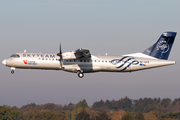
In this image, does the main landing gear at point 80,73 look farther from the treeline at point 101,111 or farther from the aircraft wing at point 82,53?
the treeline at point 101,111

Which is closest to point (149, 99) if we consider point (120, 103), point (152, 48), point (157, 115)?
point (120, 103)

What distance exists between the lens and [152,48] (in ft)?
114

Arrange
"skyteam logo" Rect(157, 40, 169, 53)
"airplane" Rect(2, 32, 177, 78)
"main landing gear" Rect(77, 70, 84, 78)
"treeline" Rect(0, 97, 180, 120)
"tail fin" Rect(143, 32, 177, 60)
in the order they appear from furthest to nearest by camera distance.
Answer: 1. "treeline" Rect(0, 97, 180, 120)
2. "skyteam logo" Rect(157, 40, 169, 53)
3. "tail fin" Rect(143, 32, 177, 60)
4. "main landing gear" Rect(77, 70, 84, 78)
5. "airplane" Rect(2, 32, 177, 78)

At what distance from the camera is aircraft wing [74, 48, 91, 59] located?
29622 millimetres

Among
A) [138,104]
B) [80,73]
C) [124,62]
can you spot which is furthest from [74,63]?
[138,104]

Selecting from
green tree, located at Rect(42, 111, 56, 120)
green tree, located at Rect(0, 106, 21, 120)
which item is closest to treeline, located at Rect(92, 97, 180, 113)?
green tree, located at Rect(42, 111, 56, 120)

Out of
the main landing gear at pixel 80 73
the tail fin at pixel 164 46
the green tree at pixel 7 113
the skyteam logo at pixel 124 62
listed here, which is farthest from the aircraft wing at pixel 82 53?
the green tree at pixel 7 113

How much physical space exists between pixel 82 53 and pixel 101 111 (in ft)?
314

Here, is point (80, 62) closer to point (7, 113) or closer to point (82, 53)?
point (82, 53)

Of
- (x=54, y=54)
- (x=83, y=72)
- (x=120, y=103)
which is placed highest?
(x=54, y=54)

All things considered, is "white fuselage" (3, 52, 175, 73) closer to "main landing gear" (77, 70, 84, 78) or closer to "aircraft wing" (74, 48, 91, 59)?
"main landing gear" (77, 70, 84, 78)

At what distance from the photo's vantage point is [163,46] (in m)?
34.2

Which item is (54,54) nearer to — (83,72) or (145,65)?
(83,72)

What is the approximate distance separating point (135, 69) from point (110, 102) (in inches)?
5619
